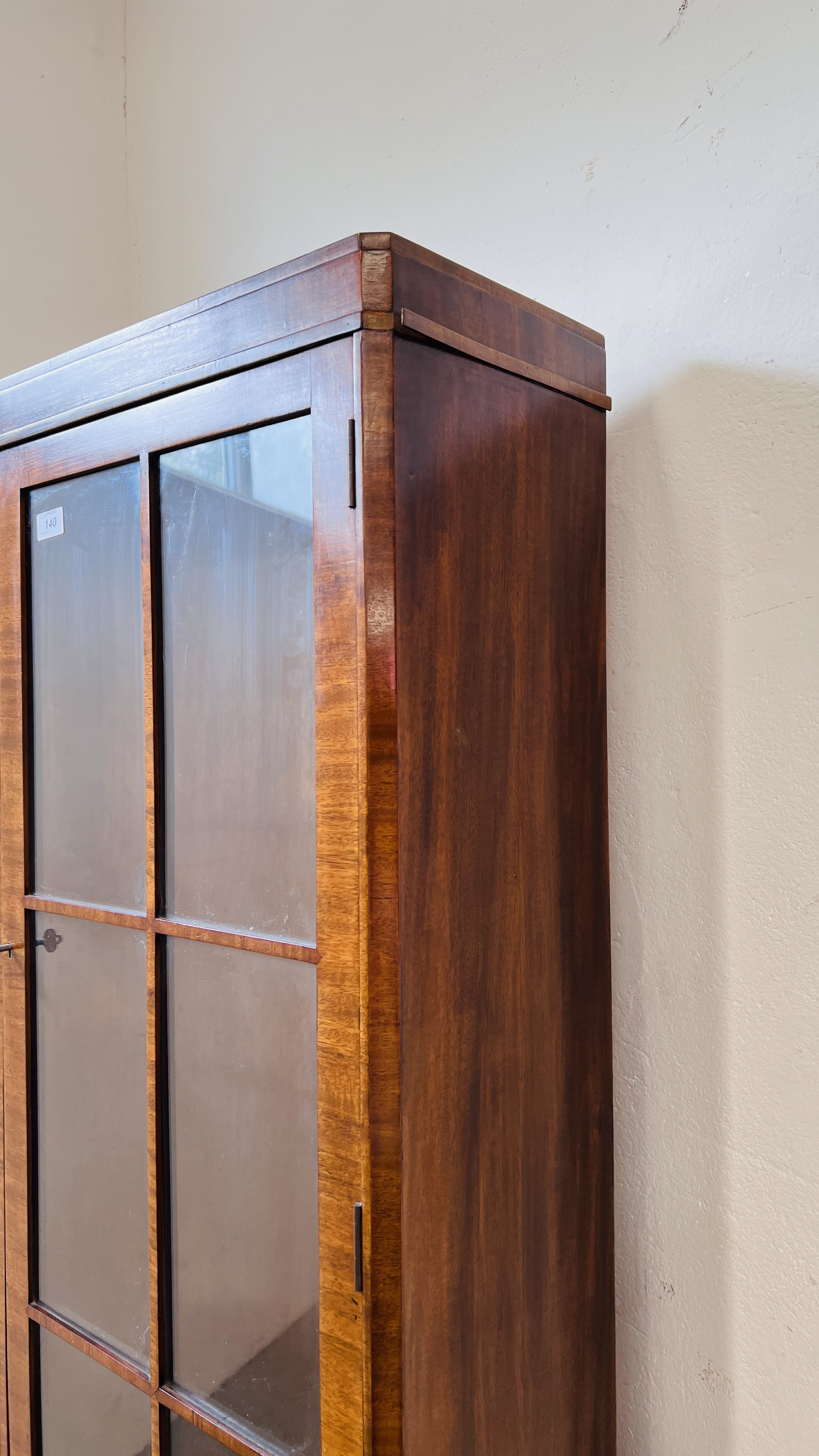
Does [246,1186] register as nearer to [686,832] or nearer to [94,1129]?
[94,1129]

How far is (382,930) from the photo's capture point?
0.71 metres

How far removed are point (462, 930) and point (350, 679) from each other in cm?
23

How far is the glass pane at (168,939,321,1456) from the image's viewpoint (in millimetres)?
776

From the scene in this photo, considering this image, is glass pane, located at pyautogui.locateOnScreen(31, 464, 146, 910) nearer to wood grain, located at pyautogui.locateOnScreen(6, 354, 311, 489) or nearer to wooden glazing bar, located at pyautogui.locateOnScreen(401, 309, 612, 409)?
wood grain, located at pyautogui.locateOnScreen(6, 354, 311, 489)

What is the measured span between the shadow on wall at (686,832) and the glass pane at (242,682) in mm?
404

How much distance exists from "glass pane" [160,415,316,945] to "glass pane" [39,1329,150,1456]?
0.49m

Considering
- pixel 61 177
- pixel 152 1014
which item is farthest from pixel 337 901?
pixel 61 177

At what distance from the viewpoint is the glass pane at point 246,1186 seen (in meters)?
0.78

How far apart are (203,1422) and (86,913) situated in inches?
18.3

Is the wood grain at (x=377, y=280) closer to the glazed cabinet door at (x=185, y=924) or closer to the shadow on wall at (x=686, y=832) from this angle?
the glazed cabinet door at (x=185, y=924)

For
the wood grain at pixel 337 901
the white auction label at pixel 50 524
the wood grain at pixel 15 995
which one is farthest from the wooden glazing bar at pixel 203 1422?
the white auction label at pixel 50 524

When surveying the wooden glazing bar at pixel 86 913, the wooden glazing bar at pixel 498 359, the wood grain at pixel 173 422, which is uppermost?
the wooden glazing bar at pixel 498 359

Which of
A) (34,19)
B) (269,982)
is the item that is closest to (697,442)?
(269,982)

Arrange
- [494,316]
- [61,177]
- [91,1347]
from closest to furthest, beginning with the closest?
[494,316], [91,1347], [61,177]
